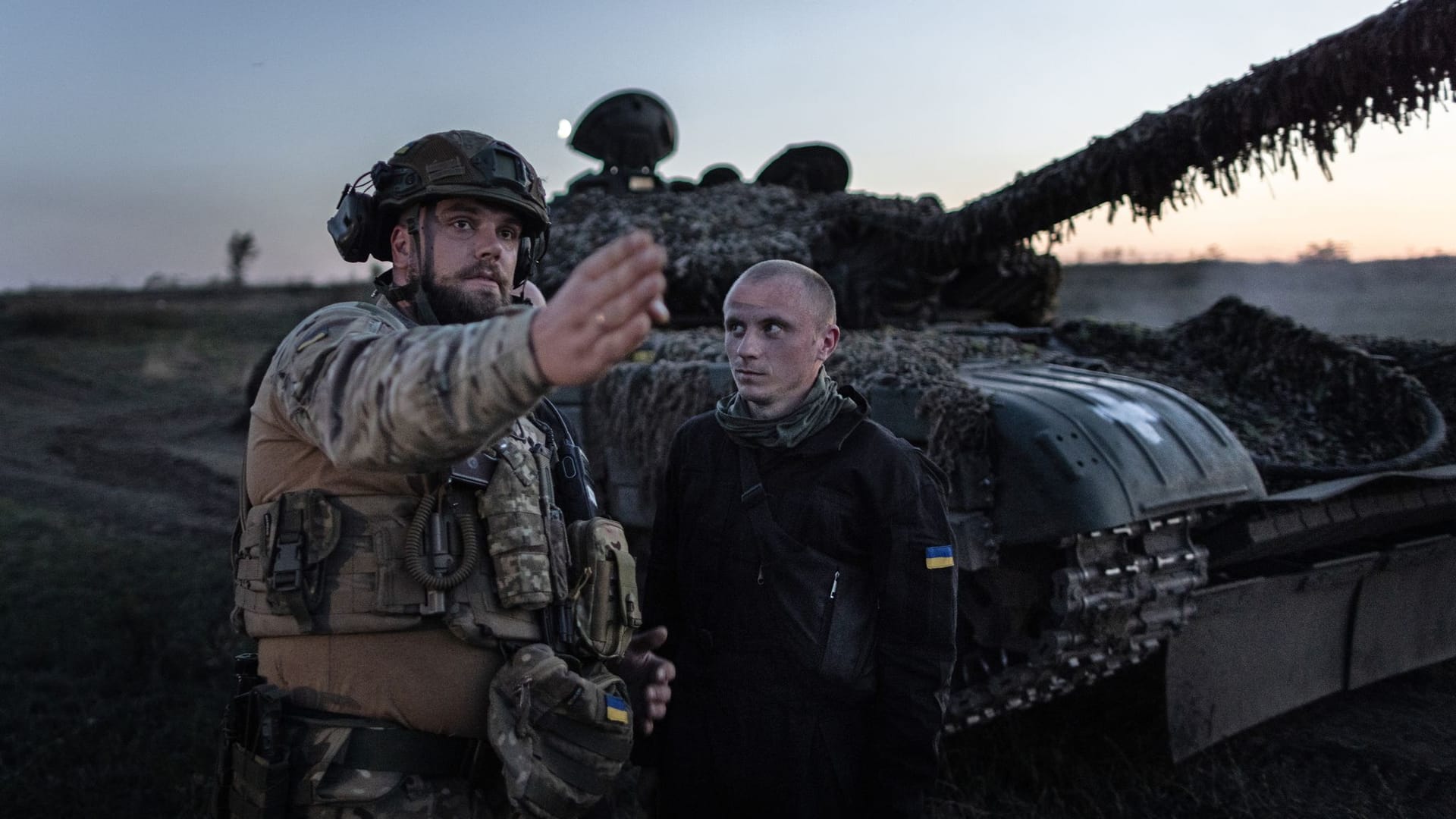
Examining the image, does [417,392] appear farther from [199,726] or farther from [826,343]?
[199,726]

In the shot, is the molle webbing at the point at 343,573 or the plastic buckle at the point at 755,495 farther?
the plastic buckle at the point at 755,495

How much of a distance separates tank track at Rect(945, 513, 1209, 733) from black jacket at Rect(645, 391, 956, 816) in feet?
4.37

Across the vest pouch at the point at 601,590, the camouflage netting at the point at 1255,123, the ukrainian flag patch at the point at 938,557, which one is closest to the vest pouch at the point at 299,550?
the vest pouch at the point at 601,590

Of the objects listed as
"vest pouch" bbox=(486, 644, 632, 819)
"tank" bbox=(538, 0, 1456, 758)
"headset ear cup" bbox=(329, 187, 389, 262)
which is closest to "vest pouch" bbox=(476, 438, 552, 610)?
"vest pouch" bbox=(486, 644, 632, 819)

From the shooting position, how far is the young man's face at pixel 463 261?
2.12 meters

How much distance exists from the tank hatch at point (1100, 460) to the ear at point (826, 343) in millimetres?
1333

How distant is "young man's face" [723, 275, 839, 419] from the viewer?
2.68 metres

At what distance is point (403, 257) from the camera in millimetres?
2268

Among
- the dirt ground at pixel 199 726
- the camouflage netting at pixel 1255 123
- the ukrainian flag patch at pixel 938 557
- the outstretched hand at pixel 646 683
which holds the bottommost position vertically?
the dirt ground at pixel 199 726

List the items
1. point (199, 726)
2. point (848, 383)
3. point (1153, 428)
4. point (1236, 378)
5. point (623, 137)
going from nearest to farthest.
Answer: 1. point (848, 383)
2. point (1153, 428)
3. point (199, 726)
4. point (1236, 378)
5. point (623, 137)

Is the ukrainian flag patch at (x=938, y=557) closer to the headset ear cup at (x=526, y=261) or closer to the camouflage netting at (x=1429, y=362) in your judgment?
the headset ear cup at (x=526, y=261)

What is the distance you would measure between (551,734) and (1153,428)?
9.72ft

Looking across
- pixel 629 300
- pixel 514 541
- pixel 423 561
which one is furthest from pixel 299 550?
pixel 629 300

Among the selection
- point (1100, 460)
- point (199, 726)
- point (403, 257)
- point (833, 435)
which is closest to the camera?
point (403, 257)
